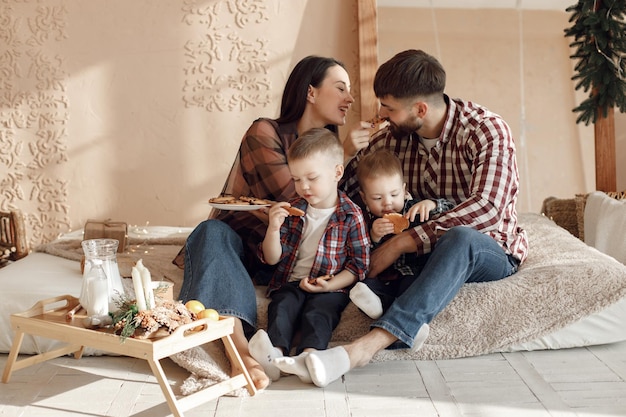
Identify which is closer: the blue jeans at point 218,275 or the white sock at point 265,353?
the white sock at point 265,353

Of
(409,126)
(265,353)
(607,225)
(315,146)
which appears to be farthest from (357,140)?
(607,225)

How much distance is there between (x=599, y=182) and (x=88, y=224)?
2.64m

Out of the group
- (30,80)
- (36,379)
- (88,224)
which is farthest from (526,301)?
(30,80)

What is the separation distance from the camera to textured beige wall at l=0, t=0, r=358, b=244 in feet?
14.9

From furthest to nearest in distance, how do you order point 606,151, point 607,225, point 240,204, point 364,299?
point 606,151 → point 607,225 → point 240,204 → point 364,299

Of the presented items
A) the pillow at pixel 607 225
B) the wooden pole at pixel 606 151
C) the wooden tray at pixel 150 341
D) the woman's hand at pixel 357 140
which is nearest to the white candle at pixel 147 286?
the wooden tray at pixel 150 341

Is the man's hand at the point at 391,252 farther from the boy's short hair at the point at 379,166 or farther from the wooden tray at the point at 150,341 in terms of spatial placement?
the wooden tray at the point at 150,341

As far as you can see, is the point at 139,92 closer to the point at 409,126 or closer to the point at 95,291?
the point at 409,126

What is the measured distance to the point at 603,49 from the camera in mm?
3760

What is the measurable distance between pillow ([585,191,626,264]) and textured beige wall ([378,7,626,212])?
525 millimetres

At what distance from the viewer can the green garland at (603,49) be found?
12.2 feet

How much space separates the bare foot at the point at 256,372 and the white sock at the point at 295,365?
6 centimetres

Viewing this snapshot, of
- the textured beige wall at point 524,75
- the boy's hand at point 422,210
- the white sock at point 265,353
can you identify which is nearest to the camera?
the white sock at point 265,353

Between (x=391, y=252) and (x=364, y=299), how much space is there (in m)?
0.27
